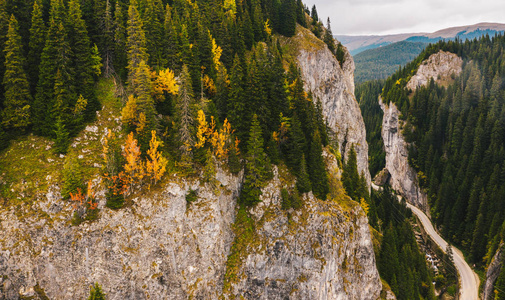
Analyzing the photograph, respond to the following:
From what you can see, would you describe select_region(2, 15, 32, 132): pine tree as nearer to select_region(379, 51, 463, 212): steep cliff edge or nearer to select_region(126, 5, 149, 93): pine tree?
select_region(126, 5, 149, 93): pine tree

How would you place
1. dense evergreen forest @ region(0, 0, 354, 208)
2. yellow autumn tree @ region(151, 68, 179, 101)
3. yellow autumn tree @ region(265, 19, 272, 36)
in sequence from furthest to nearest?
yellow autumn tree @ region(265, 19, 272, 36) → yellow autumn tree @ region(151, 68, 179, 101) → dense evergreen forest @ region(0, 0, 354, 208)

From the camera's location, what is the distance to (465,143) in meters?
111

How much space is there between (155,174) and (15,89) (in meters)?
21.6

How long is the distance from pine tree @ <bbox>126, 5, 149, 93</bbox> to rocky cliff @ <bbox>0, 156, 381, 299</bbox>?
57.5 ft

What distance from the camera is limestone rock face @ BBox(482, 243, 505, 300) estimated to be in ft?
211

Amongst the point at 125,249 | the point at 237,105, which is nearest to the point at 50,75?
the point at 125,249

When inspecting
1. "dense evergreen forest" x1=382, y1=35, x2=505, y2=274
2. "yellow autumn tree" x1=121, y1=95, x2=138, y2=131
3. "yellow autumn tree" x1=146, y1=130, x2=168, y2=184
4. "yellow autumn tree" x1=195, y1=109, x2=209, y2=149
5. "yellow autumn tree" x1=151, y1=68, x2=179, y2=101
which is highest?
"yellow autumn tree" x1=151, y1=68, x2=179, y2=101

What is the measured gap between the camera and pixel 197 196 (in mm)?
37594

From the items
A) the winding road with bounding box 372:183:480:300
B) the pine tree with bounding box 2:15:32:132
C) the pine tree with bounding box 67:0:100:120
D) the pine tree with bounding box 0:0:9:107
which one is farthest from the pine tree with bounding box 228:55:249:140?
the winding road with bounding box 372:183:480:300

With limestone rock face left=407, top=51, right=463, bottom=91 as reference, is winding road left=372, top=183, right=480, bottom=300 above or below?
below

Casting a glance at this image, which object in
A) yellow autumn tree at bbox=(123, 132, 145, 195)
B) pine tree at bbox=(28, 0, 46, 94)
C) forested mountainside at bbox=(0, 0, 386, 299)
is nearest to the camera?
forested mountainside at bbox=(0, 0, 386, 299)

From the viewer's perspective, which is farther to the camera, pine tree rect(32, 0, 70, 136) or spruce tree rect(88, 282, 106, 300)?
pine tree rect(32, 0, 70, 136)

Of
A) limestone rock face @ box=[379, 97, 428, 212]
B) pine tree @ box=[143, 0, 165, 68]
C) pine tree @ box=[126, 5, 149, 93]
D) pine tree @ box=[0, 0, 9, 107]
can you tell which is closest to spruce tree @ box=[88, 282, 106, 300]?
pine tree @ box=[126, 5, 149, 93]

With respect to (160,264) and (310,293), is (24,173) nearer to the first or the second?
(160,264)
